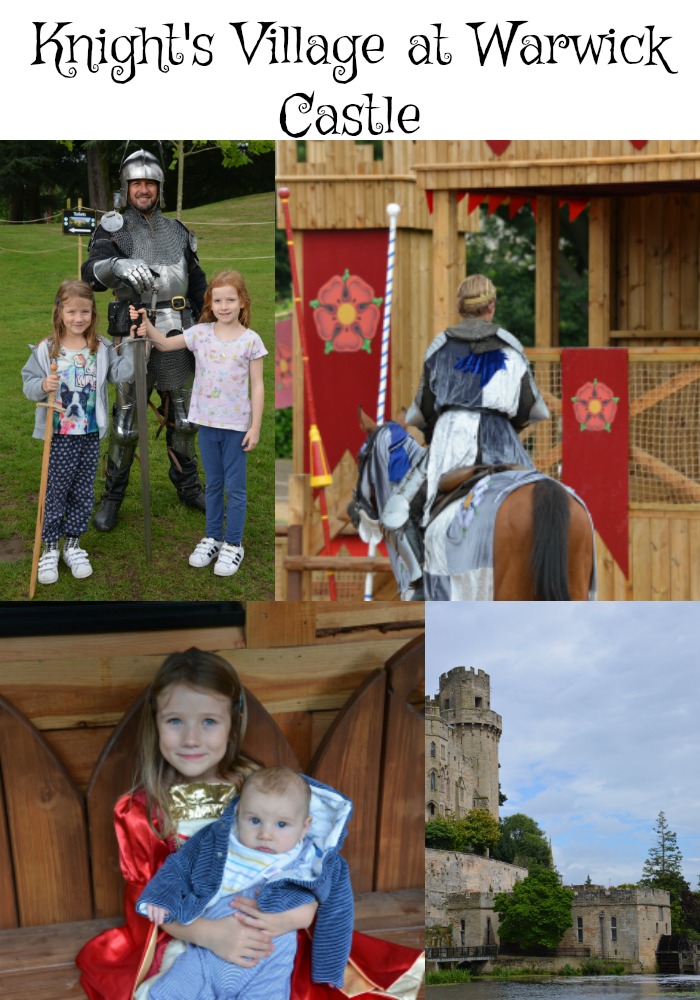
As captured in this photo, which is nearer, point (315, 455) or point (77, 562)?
point (77, 562)

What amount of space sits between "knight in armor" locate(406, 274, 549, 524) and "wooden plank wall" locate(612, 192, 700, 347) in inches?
185

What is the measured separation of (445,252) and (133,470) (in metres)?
2.17

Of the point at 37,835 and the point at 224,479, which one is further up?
the point at 224,479

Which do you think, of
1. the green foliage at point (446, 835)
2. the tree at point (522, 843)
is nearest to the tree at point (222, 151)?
the green foliage at point (446, 835)

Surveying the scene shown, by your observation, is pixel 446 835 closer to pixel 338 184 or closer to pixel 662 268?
pixel 338 184

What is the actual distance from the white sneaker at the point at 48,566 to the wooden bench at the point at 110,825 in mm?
2003

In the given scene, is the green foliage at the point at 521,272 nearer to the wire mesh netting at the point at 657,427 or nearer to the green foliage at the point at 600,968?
the wire mesh netting at the point at 657,427

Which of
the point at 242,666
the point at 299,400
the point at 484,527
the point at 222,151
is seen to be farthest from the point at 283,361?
the point at 242,666

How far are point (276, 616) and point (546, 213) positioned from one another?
5870 mm

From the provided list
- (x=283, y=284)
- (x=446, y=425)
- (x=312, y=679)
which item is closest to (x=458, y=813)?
(x=312, y=679)

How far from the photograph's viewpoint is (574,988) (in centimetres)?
368

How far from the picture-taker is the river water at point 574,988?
3.65 metres

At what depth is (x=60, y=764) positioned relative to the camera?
362 centimetres
